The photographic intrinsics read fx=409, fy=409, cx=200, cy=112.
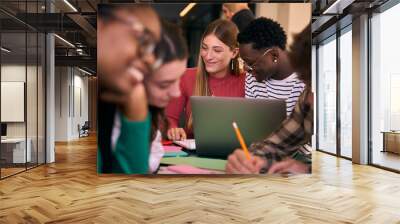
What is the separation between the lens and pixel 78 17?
8.00 meters

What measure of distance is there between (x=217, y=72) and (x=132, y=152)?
64.4 inches

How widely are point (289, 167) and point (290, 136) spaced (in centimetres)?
44

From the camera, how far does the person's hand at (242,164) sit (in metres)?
5.68

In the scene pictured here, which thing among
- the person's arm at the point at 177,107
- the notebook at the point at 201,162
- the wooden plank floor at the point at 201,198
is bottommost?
the wooden plank floor at the point at 201,198

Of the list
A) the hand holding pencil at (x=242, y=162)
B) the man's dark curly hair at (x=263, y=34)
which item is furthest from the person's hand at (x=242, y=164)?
the man's dark curly hair at (x=263, y=34)

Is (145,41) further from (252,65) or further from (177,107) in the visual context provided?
(252,65)

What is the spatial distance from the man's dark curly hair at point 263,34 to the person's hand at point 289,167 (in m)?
1.63

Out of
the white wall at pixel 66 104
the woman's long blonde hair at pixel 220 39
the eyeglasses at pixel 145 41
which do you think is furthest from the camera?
the white wall at pixel 66 104

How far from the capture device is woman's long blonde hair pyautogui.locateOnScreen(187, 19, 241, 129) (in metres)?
5.77

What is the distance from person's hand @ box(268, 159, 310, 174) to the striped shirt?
698 mm

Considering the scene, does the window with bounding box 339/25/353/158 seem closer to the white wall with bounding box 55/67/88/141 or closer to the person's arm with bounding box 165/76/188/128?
the person's arm with bounding box 165/76/188/128

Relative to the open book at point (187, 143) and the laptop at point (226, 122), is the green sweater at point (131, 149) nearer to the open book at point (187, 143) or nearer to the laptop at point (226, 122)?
the open book at point (187, 143)

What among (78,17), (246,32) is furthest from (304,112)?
(78,17)

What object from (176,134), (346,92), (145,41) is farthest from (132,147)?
(346,92)
